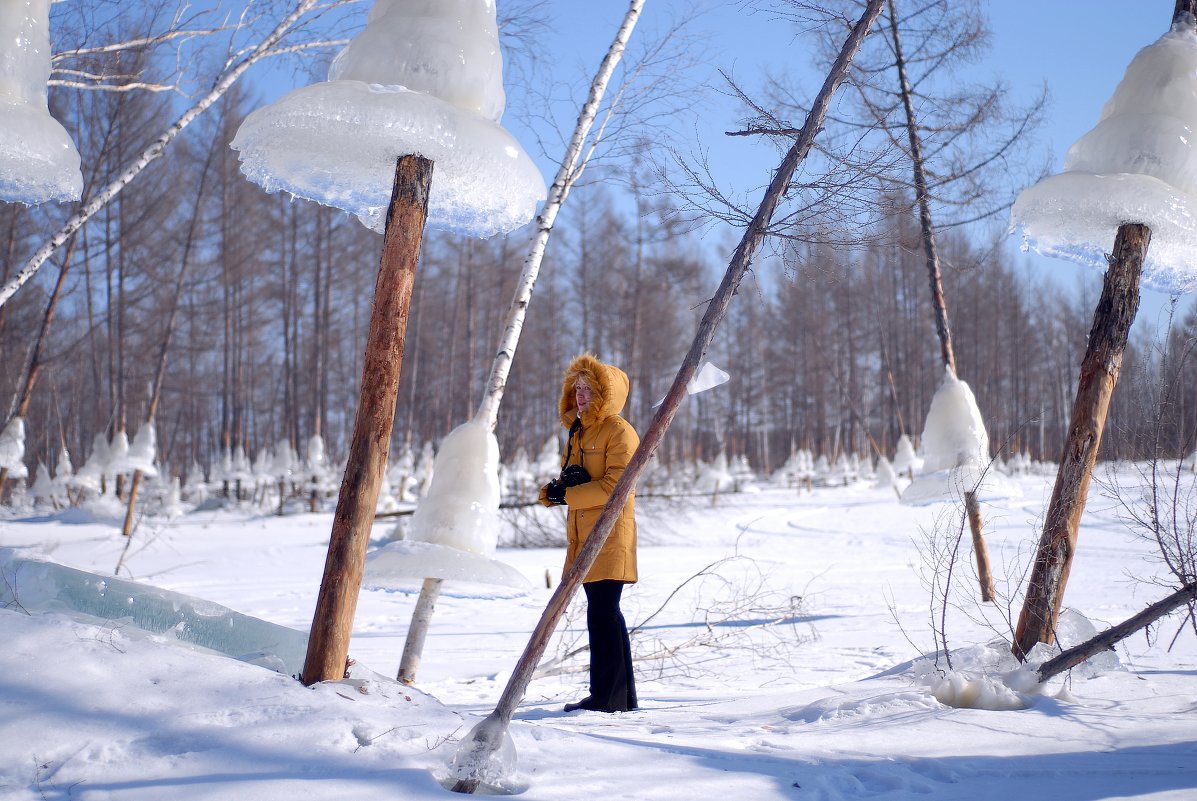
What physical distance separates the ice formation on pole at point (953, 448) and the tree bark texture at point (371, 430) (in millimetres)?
5064

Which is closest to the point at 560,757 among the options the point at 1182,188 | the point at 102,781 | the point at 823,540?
the point at 102,781

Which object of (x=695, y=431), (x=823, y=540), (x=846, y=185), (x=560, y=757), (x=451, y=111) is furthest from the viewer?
(x=695, y=431)

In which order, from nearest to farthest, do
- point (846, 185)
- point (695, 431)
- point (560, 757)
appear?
point (560, 757)
point (846, 185)
point (695, 431)

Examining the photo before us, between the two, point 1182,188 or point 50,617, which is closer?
point 50,617

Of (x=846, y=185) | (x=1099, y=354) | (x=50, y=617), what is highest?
(x=846, y=185)

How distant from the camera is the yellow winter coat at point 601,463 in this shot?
12.2ft

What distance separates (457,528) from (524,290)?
158 cm

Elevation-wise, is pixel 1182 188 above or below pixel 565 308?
below

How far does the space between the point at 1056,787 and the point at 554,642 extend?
357 centimetres

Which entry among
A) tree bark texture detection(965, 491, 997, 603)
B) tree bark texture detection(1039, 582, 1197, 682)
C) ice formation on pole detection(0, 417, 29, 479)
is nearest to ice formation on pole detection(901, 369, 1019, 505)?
tree bark texture detection(965, 491, 997, 603)

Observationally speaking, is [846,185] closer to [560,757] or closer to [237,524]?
[560,757]

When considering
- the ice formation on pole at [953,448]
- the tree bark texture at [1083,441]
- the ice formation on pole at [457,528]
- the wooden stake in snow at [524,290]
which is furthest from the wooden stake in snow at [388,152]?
the ice formation on pole at [953,448]

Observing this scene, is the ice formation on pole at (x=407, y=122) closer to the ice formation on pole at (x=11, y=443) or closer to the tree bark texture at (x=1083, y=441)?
the tree bark texture at (x=1083, y=441)

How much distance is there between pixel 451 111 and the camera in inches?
112
